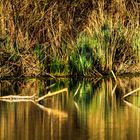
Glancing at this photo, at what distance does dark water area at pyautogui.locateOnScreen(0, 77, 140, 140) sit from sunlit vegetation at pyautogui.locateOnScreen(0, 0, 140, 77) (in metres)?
1.17

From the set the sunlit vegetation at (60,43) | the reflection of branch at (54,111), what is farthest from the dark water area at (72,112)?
the sunlit vegetation at (60,43)

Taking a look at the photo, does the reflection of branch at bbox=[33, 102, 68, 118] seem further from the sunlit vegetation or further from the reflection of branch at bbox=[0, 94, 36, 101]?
the sunlit vegetation

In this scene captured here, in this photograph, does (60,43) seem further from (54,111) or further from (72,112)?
(72,112)

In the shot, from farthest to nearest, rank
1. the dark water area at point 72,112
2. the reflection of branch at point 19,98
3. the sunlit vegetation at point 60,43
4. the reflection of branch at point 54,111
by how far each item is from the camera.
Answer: the sunlit vegetation at point 60,43
the reflection of branch at point 19,98
the reflection of branch at point 54,111
the dark water area at point 72,112

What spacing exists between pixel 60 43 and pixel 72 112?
22.0ft

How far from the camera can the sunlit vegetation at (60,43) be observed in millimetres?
16875

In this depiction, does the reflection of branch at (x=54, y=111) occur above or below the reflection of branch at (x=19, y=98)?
below

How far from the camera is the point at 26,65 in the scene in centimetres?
1672

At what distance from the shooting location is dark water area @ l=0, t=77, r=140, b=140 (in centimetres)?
930

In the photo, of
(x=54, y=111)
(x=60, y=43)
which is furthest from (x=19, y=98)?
(x=60, y=43)

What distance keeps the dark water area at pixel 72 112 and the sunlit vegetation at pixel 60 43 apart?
1.17 meters

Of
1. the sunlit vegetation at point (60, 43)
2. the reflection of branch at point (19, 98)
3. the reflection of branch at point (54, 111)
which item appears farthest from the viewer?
the sunlit vegetation at point (60, 43)

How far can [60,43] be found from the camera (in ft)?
58.5

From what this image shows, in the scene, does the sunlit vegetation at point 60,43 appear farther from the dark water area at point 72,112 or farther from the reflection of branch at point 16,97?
the reflection of branch at point 16,97
